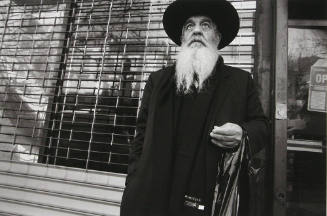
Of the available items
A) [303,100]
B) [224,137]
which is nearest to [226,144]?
[224,137]

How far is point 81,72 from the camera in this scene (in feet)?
11.8

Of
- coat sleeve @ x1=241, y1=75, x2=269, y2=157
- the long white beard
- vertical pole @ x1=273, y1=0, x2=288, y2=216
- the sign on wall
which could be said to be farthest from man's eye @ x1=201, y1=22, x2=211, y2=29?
the sign on wall

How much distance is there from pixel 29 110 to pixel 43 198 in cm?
105

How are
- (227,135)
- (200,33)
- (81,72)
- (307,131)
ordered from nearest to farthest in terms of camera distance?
(227,135) < (200,33) < (307,131) < (81,72)

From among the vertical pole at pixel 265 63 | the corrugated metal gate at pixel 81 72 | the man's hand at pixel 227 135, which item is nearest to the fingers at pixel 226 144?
the man's hand at pixel 227 135

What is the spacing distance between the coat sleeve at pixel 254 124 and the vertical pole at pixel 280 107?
0.64 metres

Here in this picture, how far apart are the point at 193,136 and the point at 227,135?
287 millimetres

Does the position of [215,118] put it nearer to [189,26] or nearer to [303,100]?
[189,26]

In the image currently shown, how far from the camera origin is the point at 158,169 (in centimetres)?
193

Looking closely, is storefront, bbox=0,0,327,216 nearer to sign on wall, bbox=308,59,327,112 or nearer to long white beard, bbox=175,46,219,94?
sign on wall, bbox=308,59,327,112

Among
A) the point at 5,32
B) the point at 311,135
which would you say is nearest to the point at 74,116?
the point at 5,32

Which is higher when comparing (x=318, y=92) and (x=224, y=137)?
(x=318, y=92)

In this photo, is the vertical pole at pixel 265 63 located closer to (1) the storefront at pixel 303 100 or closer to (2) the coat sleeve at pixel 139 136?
(1) the storefront at pixel 303 100

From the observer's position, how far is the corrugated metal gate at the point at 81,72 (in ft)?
10.7
